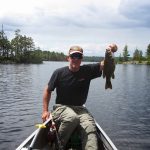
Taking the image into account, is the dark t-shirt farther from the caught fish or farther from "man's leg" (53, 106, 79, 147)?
the caught fish

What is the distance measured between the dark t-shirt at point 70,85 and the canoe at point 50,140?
0.76 m

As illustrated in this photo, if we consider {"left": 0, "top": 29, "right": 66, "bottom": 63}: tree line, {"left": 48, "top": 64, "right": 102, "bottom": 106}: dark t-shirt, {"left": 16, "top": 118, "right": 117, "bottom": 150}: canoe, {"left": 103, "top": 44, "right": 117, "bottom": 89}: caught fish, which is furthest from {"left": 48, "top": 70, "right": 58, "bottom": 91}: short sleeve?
{"left": 0, "top": 29, "right": 66, "bottom": 63}: tree line

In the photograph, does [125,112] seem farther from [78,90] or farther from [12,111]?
[78,90]

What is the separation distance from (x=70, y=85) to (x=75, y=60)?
0.67 meters

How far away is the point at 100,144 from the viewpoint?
9.13 m

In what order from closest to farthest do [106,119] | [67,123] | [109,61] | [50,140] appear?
1. [109,61]
2. [67,123]
3. [50,140]
4. [106,119]

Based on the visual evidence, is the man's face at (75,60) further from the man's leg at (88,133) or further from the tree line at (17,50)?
the tree line at (17,50)

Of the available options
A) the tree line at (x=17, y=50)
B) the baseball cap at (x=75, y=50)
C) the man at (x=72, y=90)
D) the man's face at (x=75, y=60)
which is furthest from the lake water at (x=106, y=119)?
the tree line at (x=17, y=50)

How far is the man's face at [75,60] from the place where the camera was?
8.93 metres

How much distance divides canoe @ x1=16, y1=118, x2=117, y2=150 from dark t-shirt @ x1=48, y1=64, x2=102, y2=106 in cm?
76

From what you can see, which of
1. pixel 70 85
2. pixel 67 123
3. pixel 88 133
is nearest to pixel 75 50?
pixel 70 85

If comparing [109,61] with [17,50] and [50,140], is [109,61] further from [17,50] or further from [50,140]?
[17,50]

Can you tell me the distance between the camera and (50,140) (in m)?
9.46

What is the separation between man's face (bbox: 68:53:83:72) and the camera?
8.93 metres
